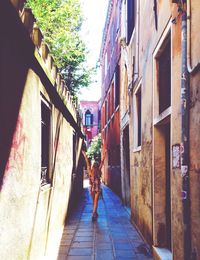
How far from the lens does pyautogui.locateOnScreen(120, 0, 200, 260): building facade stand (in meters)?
3.88

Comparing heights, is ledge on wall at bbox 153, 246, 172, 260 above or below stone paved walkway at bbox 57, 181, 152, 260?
above

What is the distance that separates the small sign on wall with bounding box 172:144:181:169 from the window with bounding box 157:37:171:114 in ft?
4.09

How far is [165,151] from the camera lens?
20.3ft

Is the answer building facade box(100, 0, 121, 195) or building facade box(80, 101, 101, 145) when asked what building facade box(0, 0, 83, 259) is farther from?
building facade box(80, 101, 101, 145)

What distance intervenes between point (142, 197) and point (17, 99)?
186 inches

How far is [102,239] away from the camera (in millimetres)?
7535

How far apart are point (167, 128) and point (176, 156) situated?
161 cm

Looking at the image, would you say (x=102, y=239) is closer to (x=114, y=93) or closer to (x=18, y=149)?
(x=18, y=149)

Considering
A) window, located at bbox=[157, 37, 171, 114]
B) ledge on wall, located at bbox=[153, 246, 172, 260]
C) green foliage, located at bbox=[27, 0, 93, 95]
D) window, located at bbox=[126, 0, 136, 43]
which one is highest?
green foliage, located at bbox=[27, 0, 93, 95]

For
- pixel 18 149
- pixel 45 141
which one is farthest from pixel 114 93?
pixel 18 149

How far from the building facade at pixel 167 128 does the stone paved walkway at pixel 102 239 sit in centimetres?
31

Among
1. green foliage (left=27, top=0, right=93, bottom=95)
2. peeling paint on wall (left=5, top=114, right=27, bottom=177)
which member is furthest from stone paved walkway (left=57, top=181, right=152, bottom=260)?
green foliage (left=27, top=0, right=93, bottom=95)

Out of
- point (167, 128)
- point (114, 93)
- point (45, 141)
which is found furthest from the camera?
point (114, 93)

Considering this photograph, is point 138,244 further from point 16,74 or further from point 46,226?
point 16,74
